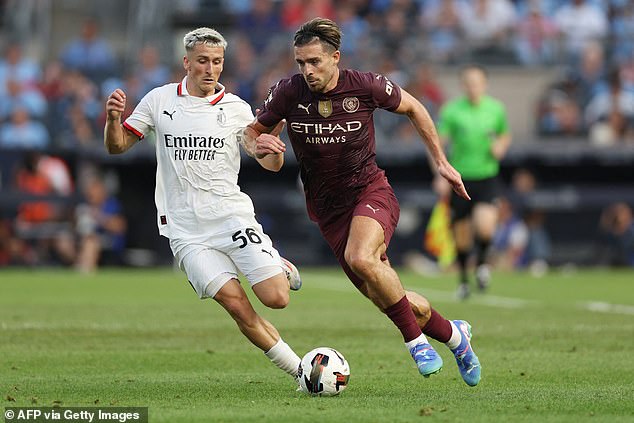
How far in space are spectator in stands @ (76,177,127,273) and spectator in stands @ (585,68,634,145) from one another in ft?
29.1

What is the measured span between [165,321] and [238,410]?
20.4 ft

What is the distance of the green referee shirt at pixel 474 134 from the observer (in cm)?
1734

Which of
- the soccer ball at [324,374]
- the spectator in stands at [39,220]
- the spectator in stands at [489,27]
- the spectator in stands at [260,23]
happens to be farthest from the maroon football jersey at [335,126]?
the spectator in stands at [260,23]

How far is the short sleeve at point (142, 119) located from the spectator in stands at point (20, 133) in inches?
614

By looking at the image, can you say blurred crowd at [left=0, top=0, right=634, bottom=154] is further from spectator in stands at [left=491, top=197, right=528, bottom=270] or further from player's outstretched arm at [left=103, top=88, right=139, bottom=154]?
player's outstretched arm at [left=103, top=88, right=139, bottom=154]

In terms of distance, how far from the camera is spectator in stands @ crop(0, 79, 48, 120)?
2481 cm

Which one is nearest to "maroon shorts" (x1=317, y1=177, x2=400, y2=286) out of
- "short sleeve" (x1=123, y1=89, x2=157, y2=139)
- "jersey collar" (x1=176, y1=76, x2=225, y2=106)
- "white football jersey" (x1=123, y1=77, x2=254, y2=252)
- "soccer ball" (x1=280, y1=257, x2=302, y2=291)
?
"soccer ball" (x1=280, y1=257, x2=302, y2=291)

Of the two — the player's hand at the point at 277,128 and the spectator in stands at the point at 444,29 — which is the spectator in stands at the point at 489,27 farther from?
the player's hand at the point at 277,128

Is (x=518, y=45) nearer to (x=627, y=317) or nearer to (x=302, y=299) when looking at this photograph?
(x=302, y=299)

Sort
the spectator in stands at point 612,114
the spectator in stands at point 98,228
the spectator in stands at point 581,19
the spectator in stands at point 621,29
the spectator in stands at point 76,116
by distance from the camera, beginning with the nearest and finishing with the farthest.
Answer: the spectator in stands at point 98,228
the spectator in stands at point 76,116
the spectator in stands at point 612,114
the spectator in stands at point 621,29
the spectator in stands at point 581,19

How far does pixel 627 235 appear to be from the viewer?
24.1 m

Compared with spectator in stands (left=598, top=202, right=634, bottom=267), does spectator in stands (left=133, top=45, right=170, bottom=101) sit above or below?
above

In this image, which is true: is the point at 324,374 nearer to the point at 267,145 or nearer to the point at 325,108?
the point at 267,145

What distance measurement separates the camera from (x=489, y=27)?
26375 mm
